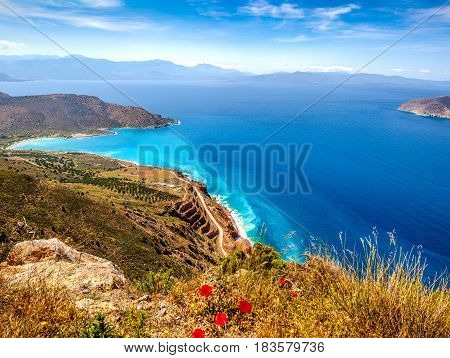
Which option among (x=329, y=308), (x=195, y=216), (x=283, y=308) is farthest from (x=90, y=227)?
(x=195, y=216)

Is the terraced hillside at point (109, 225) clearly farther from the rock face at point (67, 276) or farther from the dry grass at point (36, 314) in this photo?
the dry grass at point (36, 314)

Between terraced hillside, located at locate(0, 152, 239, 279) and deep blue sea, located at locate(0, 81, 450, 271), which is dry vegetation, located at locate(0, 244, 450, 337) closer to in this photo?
terraced hillside, located at locate(0, 152, 239, 279)

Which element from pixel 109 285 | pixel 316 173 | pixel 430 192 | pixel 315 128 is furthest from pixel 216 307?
pixel 315 128

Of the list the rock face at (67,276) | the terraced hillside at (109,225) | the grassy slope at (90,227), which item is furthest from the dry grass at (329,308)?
the grassy slope at (90,227)
